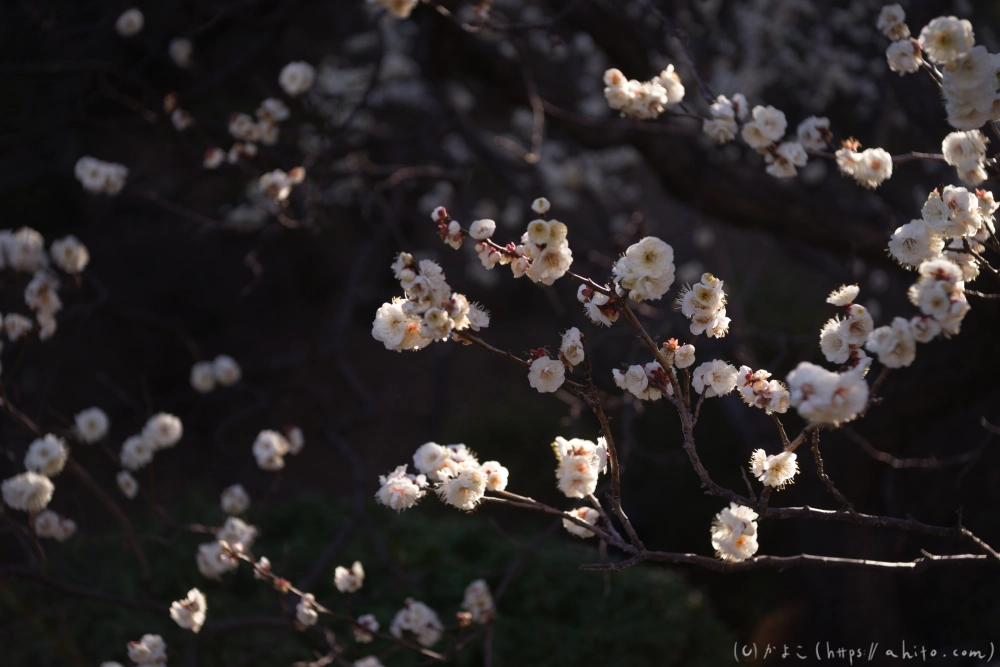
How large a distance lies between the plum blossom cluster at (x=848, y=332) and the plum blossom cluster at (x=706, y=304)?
0.58 feet

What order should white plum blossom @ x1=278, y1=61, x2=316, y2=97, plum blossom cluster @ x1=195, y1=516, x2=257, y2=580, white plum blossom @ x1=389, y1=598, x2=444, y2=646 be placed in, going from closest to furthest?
white plum blossom @ x1=389, y1=598, x2=444, y2=646, plum blossom cluster @ x1=195, y1=516, x2=257, y2=580, white plum blossom @ x1=278, y1=61, x2=316, y2=97

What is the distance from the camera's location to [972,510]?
400cm

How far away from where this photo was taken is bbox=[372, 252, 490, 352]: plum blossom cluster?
45.3 inches

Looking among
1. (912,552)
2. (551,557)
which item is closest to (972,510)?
(912,552)

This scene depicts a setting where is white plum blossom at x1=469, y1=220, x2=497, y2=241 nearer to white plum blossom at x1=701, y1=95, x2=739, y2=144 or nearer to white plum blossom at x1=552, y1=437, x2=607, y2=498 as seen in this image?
white plum blossom at x1=552, y1=437, x2=607, y2=498

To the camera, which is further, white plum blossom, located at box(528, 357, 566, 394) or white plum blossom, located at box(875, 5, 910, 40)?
white plum blossom, located at box(875, 5, 910, 40)

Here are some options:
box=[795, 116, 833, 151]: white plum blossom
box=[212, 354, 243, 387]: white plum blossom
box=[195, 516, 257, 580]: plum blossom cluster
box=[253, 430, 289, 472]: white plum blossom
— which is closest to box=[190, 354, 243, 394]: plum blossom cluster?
box=[212, 354, 243, 387]: white plum blossom

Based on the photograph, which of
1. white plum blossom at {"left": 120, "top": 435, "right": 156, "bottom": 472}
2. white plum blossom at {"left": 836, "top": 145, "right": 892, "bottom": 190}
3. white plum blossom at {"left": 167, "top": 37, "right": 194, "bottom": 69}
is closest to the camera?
white plum blossom at {"left": 836, "top": 145, "right": 892, "bottom": 190}

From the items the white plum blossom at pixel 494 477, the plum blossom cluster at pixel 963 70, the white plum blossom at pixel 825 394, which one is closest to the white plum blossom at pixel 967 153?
the plum blossom cluster at pixel 963 70

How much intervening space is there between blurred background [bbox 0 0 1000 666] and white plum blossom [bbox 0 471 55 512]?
17cm

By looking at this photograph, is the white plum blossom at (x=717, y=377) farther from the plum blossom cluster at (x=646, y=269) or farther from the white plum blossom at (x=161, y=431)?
the white plum blossom at (x=161, y=431)

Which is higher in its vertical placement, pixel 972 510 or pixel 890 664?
pixel 972 510

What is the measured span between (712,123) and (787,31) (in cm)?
414

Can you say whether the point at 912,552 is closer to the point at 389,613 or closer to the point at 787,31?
the point at 389,613
